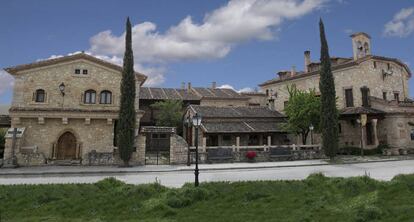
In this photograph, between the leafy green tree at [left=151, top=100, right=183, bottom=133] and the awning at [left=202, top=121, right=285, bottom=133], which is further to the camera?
the leafy green tree at [left=151, top=100, right=183, bottom=133]

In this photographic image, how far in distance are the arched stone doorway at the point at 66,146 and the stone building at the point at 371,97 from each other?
2704 cm

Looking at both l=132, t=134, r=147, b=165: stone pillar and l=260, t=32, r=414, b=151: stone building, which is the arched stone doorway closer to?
l=132, t=134, r=147, b=165: stone pillar

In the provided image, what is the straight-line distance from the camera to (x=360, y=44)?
34.3m

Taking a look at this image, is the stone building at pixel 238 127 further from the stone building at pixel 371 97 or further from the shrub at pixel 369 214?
the shrub at pixel 369 214

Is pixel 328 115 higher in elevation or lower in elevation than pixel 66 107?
lower

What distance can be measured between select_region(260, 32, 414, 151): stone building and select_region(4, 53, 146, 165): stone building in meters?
24.2

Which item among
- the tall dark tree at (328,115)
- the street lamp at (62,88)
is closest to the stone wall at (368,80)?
the tall dark tree at (328,115)

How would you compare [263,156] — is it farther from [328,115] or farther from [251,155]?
[328,115]

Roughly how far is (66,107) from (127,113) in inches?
247

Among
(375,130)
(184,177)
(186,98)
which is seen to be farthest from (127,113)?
(375,130)

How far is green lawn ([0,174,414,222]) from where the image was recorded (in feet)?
22.4

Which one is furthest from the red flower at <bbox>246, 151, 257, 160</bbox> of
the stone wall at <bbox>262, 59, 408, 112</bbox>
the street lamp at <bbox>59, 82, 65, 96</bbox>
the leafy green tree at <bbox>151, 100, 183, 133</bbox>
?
the street lamp at <bbox>59, 82, 65, 96</bbox>

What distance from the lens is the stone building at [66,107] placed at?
2238 cm

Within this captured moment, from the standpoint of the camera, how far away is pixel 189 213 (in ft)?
24.0
